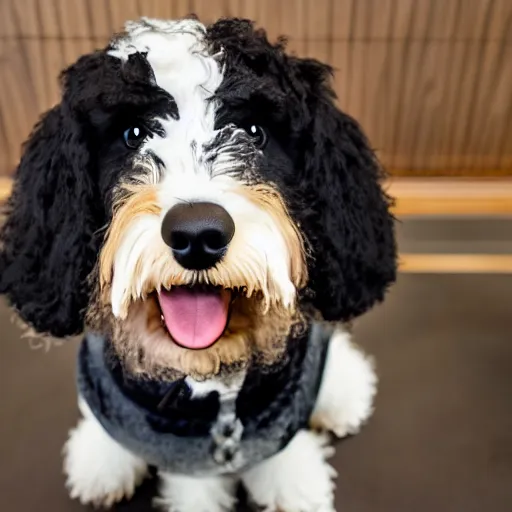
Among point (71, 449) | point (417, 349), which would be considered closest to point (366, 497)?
point (417, 349)

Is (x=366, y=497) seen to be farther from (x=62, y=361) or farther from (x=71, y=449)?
(x=62, y=361)

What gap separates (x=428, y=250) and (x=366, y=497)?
2.46 feet

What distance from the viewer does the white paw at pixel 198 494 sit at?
4.15 ft

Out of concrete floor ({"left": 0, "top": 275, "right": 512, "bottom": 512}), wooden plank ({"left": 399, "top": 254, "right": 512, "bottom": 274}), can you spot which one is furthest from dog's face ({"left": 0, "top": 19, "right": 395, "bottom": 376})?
wooden plank ({"left": 399, "top": 254, "right": 512, "bottom": 274})

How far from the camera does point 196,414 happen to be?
1.11 metres

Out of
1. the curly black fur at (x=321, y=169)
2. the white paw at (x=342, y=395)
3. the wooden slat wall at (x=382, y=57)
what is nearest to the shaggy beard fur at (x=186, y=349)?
the curly black fur at (x=321, y=169)

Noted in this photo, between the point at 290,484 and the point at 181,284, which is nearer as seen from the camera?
the point at 181,284

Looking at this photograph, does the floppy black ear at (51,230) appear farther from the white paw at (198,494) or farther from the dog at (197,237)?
the white paw at (198,494)

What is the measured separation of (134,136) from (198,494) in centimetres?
65

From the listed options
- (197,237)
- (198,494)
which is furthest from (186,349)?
(198,494)

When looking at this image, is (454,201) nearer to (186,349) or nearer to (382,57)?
(382,57)

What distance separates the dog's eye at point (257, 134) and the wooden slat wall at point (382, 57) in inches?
35.3

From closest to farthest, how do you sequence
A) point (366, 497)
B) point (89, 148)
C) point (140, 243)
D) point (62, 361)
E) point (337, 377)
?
point (140, 243)
point (89, 148)
point (366, 497)
point (337, 377)
point (62, 361)

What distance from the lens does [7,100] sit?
198cm
